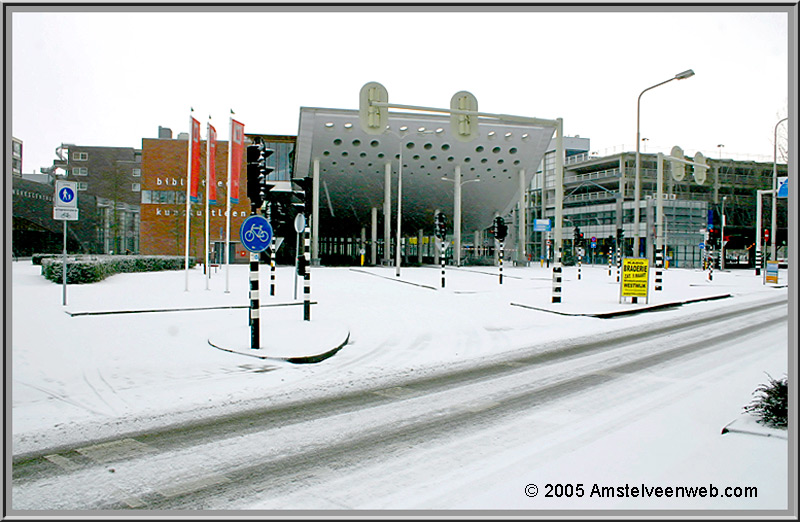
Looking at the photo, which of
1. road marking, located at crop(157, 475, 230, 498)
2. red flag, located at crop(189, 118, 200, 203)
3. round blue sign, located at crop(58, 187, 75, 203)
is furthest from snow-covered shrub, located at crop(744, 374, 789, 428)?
red flag, located at crop(189, 118, 200, 203)

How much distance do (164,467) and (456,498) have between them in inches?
90.0

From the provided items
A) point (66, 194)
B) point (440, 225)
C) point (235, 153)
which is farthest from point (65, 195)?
point (440, 225)

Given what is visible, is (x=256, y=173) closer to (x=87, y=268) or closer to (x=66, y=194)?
(x=66, y=194)

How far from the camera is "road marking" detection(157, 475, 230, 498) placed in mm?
3787

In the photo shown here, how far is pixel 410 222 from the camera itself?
2468 inches

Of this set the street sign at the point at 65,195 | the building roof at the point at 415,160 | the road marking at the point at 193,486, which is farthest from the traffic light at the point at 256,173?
the building roof at the point at 415,160

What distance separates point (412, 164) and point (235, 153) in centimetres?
2825

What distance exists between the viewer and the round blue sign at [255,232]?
32.4 ft

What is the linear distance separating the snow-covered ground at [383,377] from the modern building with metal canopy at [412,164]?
2631 cm

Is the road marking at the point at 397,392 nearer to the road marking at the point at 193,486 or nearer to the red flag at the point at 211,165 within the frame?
the road marking at the point at 193,486

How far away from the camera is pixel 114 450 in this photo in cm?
461

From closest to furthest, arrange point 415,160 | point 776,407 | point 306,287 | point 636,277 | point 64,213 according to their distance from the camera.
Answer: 1. point 776,407
2. point 306,287
3. point 64,213
4. point 636,277
5. point 415,160

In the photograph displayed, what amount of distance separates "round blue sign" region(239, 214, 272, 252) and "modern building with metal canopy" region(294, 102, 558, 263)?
92.7ft

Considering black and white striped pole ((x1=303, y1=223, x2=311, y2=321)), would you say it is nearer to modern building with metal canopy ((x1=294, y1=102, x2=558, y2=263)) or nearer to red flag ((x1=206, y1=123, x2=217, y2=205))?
red flag ((x1=206, y1=123, x2=217, y2=205))
